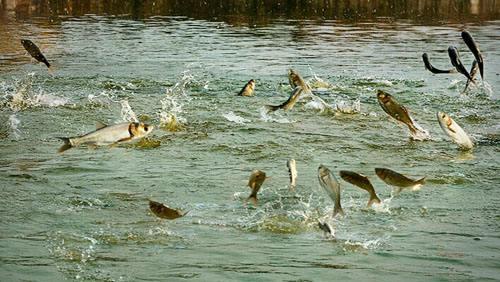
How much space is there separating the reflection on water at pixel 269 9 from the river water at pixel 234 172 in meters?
14.5

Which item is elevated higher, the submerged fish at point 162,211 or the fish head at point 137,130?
the fish head at point 137,130

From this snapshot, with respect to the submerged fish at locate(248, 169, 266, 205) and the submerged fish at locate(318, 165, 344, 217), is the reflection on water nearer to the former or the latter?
the submerged fish at locate(248, 169, 266, 205)

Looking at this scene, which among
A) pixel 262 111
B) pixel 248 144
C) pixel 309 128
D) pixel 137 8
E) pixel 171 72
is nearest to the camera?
pixel 248 144

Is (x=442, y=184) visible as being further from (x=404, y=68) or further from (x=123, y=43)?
(x=123, y=43)

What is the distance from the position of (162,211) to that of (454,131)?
4.36m

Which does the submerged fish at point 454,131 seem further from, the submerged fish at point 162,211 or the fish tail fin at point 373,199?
the submerged fish at point 162,211

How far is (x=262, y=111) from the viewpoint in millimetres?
15164

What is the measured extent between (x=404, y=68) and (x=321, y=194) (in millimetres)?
11408

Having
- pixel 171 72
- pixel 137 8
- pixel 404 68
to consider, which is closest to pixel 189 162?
pixel 171 72

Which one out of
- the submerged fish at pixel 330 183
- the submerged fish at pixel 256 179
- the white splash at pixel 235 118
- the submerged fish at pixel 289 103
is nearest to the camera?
the submerged fish at pixel 330 183

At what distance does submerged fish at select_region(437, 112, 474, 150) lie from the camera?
1089 cm

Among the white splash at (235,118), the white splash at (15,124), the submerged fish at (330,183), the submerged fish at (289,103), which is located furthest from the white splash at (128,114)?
the submerged fish at (330,183)

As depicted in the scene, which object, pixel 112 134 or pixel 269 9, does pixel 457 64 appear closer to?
pixel 112 134

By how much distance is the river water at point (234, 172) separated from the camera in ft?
27.2
